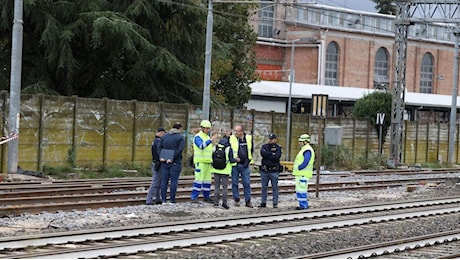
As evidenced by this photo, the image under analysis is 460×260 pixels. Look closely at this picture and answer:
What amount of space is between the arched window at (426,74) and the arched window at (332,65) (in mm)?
14390

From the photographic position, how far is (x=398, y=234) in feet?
53.4

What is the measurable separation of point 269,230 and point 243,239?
57.4 inches

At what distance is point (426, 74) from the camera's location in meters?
101

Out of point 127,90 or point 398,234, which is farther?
point 127,90

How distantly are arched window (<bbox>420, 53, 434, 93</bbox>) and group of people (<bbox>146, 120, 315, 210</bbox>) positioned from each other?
82.5 metres

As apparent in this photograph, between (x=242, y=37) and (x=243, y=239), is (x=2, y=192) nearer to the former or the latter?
(x=243, y=239)

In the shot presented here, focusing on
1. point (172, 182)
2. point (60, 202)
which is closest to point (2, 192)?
point (60, 202)

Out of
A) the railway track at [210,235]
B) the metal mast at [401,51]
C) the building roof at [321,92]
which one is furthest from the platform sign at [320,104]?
the building roof at [321,92]

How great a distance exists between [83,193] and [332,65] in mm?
70606

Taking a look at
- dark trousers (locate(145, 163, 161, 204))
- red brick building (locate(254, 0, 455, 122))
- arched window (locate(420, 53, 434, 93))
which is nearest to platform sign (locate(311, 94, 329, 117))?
dark trousers (locate(145, 163, 161, 204))

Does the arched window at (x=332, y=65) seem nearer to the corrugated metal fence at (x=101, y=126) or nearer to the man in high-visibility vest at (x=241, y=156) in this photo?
the corrugated metal fence at (x=101, y=126)

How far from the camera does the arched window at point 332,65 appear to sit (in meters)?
90.2

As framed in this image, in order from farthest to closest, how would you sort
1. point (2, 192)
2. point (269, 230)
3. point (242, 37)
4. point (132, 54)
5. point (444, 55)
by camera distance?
point (444, 55) → point (242, 37) → point (132, 54) → point (2, 192) → point (269, 230)

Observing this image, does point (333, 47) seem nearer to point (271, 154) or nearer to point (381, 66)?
point (381, 66)
